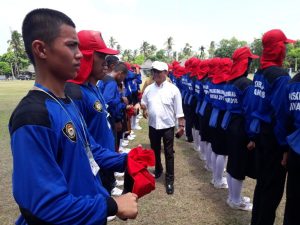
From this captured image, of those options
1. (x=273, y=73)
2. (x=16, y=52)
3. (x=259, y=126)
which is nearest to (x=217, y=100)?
(x=259, y=126)

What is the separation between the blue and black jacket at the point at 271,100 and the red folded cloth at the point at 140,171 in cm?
185

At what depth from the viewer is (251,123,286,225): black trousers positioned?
342cm

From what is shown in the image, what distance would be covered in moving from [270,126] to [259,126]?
204mm

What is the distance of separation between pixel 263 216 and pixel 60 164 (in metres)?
2.86

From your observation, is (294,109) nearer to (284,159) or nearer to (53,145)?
(284,159)

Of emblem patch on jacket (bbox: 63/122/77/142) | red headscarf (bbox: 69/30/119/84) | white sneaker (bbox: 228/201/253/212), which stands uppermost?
red headscarf (bbox: 69/30/119/84)

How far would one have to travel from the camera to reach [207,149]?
21.5 feet

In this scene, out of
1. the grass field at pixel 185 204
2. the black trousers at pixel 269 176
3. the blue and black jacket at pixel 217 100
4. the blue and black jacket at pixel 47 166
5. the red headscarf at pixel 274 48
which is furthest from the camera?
the blue and black jacket at pixel 217 100

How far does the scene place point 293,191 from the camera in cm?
302

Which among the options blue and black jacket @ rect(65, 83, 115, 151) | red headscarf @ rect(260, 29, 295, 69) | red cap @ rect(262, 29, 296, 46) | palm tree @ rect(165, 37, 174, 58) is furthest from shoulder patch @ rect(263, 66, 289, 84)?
palm tree @ rect(165, 37, 174, 58)

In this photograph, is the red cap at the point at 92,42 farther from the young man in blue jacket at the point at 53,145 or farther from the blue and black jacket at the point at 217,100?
the blue and black jacket at the point at 217,100

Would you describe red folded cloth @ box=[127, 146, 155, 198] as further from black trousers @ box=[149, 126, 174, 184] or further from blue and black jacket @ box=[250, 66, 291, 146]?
black trousers @ box=[149, 126, 174, 184]

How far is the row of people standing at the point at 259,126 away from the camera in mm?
3197

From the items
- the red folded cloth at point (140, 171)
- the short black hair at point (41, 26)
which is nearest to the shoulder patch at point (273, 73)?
the red folded cloth at point (140, 171)
